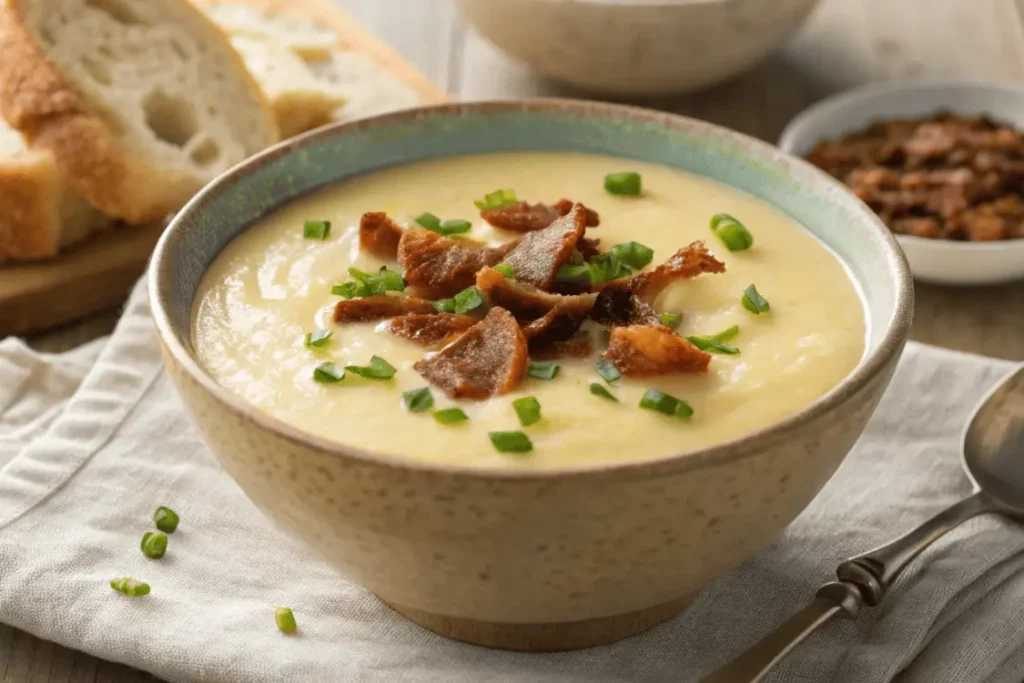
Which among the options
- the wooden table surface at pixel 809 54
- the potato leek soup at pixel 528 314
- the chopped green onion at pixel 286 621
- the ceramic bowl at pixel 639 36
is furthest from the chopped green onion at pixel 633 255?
the wooden table surface at pixel 809 54

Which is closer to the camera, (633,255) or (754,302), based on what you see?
(754,302)

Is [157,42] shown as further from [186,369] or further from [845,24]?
[845,24]

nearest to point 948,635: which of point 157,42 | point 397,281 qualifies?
point 397,281

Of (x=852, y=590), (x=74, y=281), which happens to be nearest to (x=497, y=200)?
(x=852, y=590)

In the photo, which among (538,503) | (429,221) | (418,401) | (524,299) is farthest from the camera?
(429,221)

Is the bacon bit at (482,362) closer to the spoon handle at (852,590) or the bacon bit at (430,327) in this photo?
the bacon bit at (430,327)

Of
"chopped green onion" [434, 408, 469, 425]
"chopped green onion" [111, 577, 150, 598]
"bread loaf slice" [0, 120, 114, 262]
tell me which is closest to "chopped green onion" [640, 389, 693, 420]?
"chopped green onion" [434, 408, 469, 425]

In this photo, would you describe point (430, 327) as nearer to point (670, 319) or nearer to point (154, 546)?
point (670, 319)

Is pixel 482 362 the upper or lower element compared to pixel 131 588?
upper
